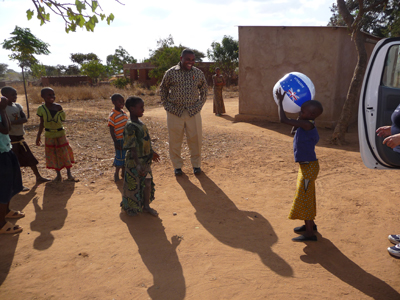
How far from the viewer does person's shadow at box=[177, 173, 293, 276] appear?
280cm

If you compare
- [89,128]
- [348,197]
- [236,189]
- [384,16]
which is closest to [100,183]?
[236,189]

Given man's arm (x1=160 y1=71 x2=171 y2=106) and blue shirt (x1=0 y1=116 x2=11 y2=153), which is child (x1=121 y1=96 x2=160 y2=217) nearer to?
blue shirt (x1=0 y1=116 x2=11 y2=153)

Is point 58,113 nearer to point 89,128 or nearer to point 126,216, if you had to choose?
point 126,216

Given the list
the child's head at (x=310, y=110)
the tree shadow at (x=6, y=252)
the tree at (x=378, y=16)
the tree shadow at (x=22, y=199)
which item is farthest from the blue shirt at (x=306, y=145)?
the tree at (x=378, y=16)

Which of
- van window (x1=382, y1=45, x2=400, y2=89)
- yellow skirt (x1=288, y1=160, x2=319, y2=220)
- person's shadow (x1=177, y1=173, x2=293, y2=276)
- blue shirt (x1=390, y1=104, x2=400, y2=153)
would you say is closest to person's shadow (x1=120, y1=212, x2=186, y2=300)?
person's shadow (x1=177, y1=173, x2=293, y2=276)

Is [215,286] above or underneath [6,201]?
underneath

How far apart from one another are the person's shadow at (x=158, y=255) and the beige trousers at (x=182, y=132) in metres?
1.52

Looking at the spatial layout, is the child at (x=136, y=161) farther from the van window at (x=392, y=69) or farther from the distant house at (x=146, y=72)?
the distant house at (x=146, y=72)

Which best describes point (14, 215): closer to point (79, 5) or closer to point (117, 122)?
point (117, 122)

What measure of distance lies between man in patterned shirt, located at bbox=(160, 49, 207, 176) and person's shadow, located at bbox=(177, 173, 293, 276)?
83 cm

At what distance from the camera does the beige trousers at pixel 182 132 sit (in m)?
4.76

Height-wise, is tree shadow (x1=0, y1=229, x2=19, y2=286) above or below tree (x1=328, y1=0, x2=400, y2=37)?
below

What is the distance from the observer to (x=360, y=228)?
10.7 feet

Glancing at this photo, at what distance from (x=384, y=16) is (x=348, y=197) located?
69.5 feet
